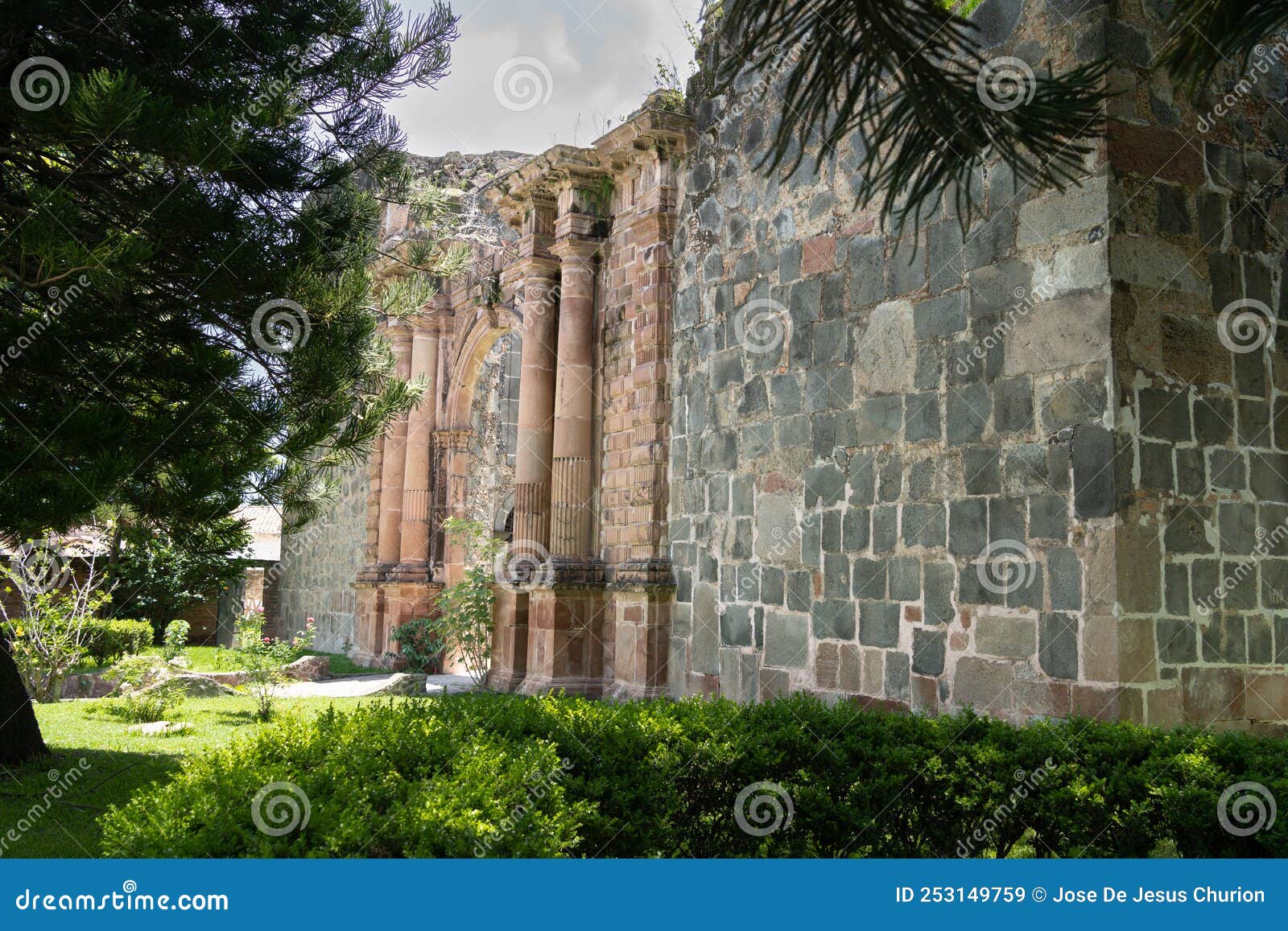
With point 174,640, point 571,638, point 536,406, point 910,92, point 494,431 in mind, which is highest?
point 494,431

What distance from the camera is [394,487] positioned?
15.0 meters

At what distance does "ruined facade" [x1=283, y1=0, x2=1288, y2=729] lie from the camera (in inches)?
211

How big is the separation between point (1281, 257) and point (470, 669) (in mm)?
8818

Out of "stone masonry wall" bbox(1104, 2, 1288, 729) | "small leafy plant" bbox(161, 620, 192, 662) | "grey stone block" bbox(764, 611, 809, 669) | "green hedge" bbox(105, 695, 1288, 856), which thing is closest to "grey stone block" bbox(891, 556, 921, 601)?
"grey stone block" bbox(764, 611, 809, 669)

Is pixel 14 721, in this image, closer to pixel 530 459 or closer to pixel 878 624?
pixel 878 624

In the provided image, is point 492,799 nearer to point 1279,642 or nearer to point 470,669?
point 1279,642

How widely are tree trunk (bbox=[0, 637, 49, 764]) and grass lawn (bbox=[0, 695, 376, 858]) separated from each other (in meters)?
0.13

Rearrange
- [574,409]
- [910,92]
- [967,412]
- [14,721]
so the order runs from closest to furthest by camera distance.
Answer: [910,92] < [967,412] < [14,721] < [574,409]

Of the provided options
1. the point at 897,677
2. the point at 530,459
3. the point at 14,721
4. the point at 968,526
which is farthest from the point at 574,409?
the point at 14,721

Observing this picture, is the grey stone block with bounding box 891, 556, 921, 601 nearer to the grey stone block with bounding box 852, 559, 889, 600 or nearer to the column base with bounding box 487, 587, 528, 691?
the grey stone block with bounding box 852, 559, 889, 600

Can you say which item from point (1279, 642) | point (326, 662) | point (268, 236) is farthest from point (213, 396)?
point (326, 662)

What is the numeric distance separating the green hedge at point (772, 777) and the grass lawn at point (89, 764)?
2.30ft

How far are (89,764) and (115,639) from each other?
25.4 ft

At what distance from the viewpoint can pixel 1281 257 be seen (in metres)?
5.90
